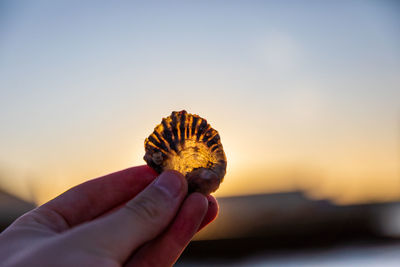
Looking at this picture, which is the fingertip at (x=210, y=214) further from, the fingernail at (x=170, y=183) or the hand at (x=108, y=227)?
the fingernail at (x=170, y=183)

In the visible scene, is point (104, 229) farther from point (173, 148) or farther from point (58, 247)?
point (173, 148)

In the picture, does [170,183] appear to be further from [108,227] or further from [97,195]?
[97,195]

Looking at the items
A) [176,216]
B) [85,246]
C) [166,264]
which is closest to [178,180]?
[176,216]

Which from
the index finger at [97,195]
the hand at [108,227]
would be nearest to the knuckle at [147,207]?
the hand at [108,227]

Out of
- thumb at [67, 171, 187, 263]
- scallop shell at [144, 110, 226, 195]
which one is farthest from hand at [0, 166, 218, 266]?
scallop shell at [144, 110, 226, 195]

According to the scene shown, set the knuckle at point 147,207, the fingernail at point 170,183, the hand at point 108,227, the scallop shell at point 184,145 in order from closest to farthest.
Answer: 1. the hand at point 108,227
2. the knuckle at point 147,207
3. the fingernail at point 170,183
4. the scallop shell at point 184,145

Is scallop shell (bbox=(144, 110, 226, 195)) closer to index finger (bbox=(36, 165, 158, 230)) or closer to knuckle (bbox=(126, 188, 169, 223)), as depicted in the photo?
index finger (bbox=(36, 165, 158, 230))
